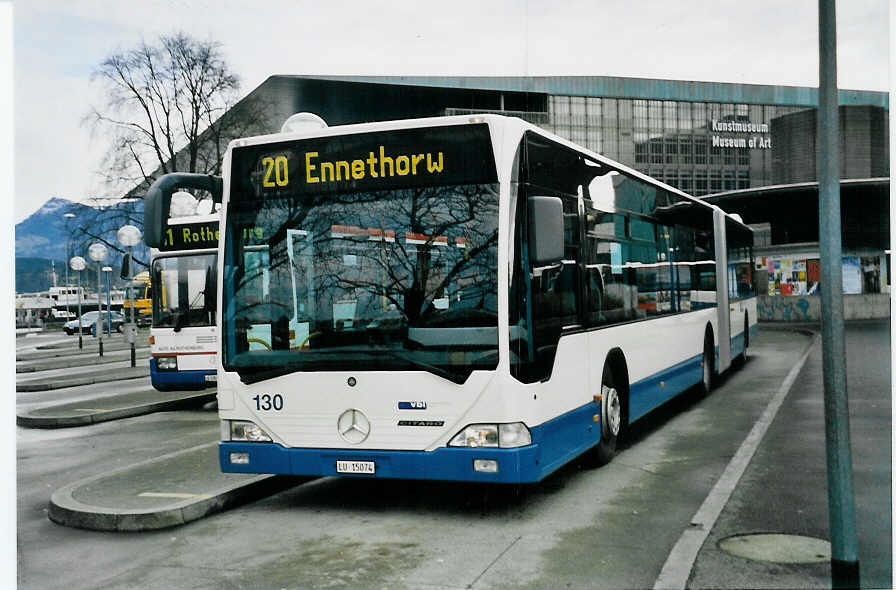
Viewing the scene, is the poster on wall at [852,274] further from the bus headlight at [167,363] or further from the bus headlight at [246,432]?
the bus headlight at [246,432]

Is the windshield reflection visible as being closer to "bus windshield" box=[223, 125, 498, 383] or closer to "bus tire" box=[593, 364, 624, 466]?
"bus windshield" box=[223, 125, 498, 383]

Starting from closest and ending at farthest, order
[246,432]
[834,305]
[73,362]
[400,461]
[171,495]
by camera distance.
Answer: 1. [834,305]
2. [400,461]
3. [246,432]
4. [171,495]
5. [73,362]

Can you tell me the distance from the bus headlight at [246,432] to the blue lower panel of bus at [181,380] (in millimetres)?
7835

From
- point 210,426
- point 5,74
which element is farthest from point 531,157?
point 210,426

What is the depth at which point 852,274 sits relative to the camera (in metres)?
34.3

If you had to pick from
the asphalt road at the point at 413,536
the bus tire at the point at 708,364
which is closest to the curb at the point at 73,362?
the bus tire at the point at 708,364

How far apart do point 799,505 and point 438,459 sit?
2.75 meters

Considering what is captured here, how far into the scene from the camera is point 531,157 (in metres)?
7.55

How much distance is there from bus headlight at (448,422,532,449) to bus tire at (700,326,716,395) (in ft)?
27.7

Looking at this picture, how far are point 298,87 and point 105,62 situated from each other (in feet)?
95.2

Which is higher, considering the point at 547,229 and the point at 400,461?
the point at 547,229

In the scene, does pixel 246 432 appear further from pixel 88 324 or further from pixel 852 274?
pixel 88 324

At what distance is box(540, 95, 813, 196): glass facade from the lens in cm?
8665

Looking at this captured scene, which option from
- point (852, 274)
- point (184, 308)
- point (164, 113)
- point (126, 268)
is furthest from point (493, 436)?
point (852, 274)
